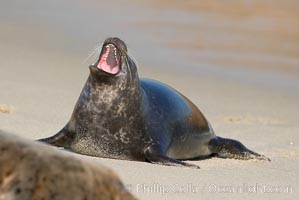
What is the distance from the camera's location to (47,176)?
2.92 metres

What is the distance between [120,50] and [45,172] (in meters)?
3.56

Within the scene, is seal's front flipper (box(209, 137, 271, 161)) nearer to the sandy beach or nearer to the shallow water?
the sandy beach

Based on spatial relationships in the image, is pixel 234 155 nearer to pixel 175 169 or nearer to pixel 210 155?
pixel 210 155

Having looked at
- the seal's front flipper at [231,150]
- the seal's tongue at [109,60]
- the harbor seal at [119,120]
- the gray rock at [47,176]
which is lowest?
the seal's front flipper at [231,150]

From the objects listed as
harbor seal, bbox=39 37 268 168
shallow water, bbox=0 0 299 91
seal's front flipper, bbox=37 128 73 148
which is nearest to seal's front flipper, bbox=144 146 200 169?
harbor seal, bbox=39 37 268 168

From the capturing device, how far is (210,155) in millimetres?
7148

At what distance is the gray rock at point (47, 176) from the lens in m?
2.87

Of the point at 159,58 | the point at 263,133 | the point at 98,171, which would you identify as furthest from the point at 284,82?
the point at 98,171

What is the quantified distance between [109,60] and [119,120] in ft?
1.54

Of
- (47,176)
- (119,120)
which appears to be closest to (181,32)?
(119,120)

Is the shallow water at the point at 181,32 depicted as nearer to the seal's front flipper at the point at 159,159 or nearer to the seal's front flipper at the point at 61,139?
the seal's front flipper at the point at 159,159

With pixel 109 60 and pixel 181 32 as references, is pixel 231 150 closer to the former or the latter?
pixel 109 60

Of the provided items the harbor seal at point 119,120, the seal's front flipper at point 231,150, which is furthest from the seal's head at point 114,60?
the seal's front flipper at point 231,150

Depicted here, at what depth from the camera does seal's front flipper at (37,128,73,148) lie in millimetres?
6238
